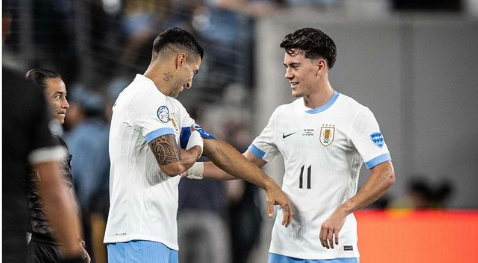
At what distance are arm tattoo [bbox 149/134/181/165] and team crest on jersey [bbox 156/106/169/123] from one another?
0.10 metres

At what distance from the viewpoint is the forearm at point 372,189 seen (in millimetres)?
5652

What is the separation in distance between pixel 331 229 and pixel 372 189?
0.32 metres

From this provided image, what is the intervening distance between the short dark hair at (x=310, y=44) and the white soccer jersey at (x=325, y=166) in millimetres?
284

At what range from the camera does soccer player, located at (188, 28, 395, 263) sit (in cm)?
574

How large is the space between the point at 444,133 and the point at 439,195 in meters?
1.28

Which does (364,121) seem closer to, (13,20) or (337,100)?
(337,100)

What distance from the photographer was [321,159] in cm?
581

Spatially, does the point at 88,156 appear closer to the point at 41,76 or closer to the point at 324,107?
the point at 41,76

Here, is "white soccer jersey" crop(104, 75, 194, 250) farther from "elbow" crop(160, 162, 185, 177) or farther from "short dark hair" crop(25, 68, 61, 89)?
"short dark hair" crop(25, 68, 61, 89)

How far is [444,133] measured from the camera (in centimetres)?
1340

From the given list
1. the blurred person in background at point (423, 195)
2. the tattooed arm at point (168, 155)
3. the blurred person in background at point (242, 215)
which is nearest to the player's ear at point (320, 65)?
the tattooed arm at point (168, 155)

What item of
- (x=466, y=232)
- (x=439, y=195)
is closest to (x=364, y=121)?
(x=466, y=232)

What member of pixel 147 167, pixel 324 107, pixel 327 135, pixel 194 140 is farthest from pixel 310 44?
pixel 147 167

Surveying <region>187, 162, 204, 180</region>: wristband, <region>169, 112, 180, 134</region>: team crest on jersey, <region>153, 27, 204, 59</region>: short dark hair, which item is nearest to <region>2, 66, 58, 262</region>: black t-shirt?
<region>169, 112, 180, 134</region>: team crest on jersey
